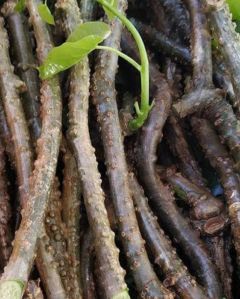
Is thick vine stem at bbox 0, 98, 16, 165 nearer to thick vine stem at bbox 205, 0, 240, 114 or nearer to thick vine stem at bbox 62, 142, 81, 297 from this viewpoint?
thick vine stem at bbox 62, 142, 81, 297

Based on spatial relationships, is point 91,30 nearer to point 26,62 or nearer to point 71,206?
point 26,62

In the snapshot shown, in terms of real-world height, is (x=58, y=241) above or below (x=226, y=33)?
below

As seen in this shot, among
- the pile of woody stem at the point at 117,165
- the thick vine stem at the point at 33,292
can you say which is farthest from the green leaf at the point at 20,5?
the thick vine stem at the point at 33,292

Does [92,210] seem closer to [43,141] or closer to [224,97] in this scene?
[43,141]

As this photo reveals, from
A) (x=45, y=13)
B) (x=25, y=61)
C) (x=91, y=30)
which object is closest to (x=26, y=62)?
(x=25, y=61)

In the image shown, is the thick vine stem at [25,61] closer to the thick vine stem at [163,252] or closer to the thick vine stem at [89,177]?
the thick vine stem at [89,177]
